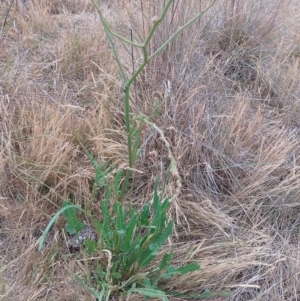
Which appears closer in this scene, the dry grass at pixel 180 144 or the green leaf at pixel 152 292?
the green leaf at pixel 152 292

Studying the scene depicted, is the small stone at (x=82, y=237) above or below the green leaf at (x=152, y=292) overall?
below

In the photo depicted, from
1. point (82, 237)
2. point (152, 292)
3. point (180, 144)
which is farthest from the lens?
point (180, 144)

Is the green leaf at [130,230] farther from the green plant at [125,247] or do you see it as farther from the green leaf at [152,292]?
the green leaf at [152,292]

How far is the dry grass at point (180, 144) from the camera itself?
3.90ft

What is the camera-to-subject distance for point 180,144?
1.40 metres

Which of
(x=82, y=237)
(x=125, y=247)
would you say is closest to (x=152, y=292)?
(x=125, y=247)

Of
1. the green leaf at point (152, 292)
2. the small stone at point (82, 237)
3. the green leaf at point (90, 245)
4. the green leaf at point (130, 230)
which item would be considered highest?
the green leaf at point (130, 230)

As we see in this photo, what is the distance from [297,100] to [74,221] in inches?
43.8

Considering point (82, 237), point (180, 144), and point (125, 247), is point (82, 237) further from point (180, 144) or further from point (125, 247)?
point (180, 144)

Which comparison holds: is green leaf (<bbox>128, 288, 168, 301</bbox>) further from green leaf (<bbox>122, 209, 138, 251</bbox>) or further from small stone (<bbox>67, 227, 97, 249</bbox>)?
small stone (<bbox>67, 227, 97, 249</bbox>)

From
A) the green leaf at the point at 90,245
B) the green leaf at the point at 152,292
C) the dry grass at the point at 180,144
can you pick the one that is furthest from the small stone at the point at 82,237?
the green leaf at the point at 152,292

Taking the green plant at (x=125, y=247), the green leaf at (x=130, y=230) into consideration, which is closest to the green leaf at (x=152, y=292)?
the green plant at (x=125, y=247)

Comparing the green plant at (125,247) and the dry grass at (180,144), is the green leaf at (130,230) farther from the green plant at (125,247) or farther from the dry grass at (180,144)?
the dry grass at (180,144)

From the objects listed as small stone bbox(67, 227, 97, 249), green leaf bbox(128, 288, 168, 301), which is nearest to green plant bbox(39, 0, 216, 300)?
green leaf bbox(128, 288, 168, 301)
